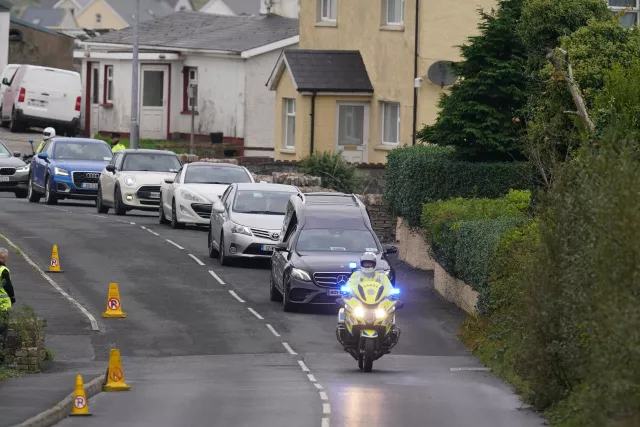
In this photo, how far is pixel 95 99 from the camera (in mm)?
65312

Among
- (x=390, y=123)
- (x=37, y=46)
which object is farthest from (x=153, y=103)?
(x=390, y=123)

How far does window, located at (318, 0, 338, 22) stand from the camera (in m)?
47.8

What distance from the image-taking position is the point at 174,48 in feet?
200

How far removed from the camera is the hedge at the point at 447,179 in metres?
30.6

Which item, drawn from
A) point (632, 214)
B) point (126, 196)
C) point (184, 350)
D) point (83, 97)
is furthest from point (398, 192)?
point (83, 97)

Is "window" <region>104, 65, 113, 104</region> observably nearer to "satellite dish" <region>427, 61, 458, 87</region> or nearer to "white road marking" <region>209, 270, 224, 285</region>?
"satellite dish" <region>427, 61, 458, 87</region>

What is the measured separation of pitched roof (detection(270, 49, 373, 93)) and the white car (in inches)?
444

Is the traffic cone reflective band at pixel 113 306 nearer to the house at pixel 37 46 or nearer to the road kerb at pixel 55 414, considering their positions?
the road kerb at pixel 55 414

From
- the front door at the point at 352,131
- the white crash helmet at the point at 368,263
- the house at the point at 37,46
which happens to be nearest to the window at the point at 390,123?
the front door at the point at 352,131

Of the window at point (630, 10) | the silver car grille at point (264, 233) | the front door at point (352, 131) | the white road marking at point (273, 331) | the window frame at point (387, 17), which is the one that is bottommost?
the white road marking at point (273, 331)

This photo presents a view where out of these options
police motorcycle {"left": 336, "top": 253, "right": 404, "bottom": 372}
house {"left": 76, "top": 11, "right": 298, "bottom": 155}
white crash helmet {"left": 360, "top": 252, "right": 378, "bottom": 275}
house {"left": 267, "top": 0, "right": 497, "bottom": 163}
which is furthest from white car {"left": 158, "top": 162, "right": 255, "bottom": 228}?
house {"left": 76, "top": 11, "right": 298, "bottom": 155}

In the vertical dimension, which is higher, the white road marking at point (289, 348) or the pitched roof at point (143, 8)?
the pitched roof at point (143, 8)

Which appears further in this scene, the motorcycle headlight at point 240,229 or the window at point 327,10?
the window at point 327,10

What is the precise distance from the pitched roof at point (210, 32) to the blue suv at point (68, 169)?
18451mm
